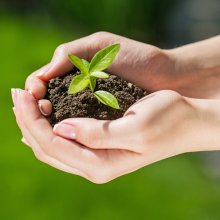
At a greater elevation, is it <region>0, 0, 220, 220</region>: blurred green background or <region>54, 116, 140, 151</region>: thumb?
<region>54, 116, 140, 151</region>: thumb

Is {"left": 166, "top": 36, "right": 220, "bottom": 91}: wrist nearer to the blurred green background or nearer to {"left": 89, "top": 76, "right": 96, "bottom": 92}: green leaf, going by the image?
{"left": 89, "top": 76, "right": 96, "bottom": 92}: green leaf

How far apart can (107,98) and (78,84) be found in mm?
82

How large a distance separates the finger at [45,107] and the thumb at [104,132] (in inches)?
4.0

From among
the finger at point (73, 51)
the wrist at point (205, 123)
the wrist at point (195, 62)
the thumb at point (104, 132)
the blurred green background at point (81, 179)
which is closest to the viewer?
the thumb at point (104, 132)

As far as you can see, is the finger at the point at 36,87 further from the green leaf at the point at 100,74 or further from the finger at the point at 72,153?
the green leaf at the point at 100,74

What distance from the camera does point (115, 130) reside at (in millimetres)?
1246

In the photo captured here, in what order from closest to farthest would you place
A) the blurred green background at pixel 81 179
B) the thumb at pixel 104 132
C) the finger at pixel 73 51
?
the thumb at pixel 104 132 → the finger at pixel 73 51 → the blurred green background at pixel 81 179

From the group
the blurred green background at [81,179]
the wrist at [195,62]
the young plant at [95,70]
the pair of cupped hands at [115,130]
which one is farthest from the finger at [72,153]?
the blurred green background at [81,179]

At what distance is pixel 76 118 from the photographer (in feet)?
4.29

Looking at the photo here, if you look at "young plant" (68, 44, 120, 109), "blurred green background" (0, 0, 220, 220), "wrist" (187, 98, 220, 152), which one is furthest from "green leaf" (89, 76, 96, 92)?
"blurred green background" (0, 0, 220, 220)

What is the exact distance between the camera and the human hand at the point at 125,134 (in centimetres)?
125

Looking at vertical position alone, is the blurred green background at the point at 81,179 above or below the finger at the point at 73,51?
below

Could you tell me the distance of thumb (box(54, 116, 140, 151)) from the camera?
49.0 inches

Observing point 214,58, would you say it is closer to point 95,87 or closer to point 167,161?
point 95,87
